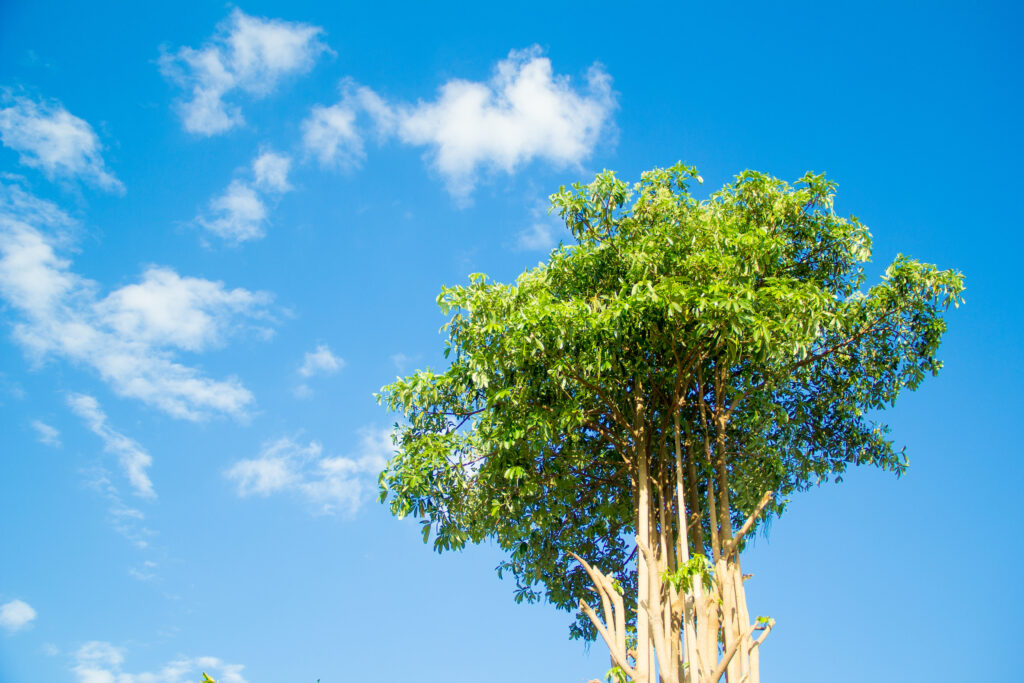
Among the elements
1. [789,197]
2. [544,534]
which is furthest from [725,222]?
[544,534]

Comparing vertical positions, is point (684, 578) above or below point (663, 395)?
below

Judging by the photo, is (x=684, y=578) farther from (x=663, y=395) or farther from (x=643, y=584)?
(x=663, y=395)

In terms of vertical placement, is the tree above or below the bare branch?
above

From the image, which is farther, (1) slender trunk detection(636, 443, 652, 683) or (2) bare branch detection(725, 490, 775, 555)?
(1) slender trunk detection(636, 443, 652, 683)

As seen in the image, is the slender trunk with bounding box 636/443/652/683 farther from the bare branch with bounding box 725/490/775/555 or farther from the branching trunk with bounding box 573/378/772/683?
the bare branch with bounding box 725/490/775/555

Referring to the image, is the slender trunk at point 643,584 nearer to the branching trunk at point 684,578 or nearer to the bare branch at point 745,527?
the branching trunk at point 684,578

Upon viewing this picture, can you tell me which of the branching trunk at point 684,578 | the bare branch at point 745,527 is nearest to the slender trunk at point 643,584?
the branching trunk at point 684,578

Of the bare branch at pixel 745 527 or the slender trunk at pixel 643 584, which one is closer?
the bare branch at pixel 745 527

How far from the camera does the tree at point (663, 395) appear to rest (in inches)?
341

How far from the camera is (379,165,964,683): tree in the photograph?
8.66 m

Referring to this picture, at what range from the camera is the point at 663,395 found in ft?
34.1

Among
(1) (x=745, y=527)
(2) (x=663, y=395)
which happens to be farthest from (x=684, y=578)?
(2) (x=663, y=395)

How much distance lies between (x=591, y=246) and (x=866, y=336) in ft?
12.6

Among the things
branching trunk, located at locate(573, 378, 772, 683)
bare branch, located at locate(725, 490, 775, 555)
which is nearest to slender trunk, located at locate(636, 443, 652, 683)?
branching trunk, located at locate(573, 378, 772, 683)
